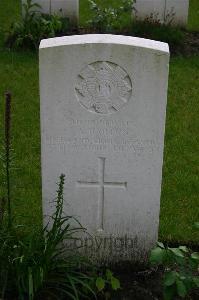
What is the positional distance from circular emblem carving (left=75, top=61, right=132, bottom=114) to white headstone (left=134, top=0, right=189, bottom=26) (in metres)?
5.45

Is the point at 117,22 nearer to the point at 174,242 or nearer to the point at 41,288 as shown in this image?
the point at 174,242

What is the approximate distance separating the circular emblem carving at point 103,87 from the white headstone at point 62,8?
212 inches

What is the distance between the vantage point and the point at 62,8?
358 inches

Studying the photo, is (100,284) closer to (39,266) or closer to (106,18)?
(39,266)

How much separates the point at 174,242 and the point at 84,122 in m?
1.35

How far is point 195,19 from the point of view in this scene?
10164 millimetres

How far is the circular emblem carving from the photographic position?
3773 mm

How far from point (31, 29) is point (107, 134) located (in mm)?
4793

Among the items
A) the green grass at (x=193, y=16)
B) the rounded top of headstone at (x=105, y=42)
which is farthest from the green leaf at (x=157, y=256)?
the green grass at (x=193, y=16)

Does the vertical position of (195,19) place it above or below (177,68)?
above

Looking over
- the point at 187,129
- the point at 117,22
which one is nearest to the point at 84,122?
the point at 187,129

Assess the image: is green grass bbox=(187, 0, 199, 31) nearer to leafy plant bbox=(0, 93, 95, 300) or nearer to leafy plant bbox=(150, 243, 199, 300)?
leafy plant bbox=(0, 93, 95, 300)

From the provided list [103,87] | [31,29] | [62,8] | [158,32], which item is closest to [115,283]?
[103,87]

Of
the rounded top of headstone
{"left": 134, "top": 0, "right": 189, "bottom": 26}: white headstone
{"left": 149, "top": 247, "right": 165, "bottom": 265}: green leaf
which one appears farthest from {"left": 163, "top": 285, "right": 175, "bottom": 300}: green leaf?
{"left": 134, "top": 0, "right": 189, "bottom": 26}: white headstone
